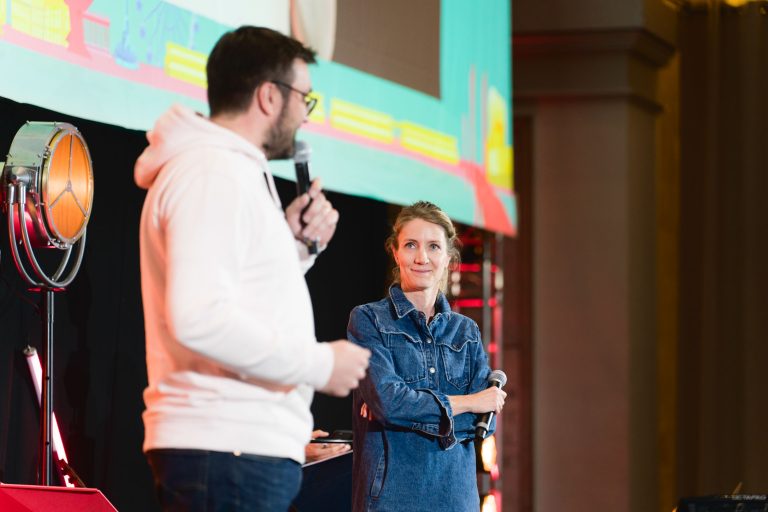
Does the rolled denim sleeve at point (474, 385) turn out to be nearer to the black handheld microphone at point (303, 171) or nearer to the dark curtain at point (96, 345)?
the black handheld microphone at point (303, 171)

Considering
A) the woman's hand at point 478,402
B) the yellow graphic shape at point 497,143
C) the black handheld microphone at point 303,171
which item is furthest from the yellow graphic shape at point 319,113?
the black handheld microphone at point 303,171

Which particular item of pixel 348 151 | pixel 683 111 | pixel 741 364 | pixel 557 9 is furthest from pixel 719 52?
pixel 348 151

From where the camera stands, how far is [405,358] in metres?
2.55

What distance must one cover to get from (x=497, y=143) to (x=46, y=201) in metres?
3.39

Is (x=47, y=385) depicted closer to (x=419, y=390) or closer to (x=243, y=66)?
(x=419, y=390)

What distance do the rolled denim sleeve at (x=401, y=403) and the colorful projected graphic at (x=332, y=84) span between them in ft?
3.14

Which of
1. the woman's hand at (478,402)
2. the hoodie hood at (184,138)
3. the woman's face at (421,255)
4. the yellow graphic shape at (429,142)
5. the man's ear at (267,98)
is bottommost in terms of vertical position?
the woman's hand at (478,402)

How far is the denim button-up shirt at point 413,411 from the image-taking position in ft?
8.04

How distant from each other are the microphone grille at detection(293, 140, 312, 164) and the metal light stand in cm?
97

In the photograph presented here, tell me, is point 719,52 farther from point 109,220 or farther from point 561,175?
point 109,220

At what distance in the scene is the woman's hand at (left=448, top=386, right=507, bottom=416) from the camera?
8.16 ft

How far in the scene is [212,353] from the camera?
1449mm

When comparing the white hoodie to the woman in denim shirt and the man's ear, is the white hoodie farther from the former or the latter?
the woman in denim shirt

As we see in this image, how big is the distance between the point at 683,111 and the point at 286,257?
610cm
